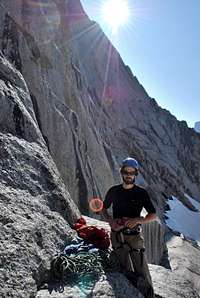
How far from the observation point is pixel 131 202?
837 centimetres

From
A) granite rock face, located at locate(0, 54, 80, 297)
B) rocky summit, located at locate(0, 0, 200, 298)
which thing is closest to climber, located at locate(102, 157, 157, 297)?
rocky summit, located at locate(0, 0, 200, 298)

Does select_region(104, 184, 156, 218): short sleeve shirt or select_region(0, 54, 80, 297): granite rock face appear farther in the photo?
select_region(104, 184, 156, 218): short sleeve shirt

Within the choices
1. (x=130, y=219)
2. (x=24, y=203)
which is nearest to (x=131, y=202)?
(x=130, y=219)

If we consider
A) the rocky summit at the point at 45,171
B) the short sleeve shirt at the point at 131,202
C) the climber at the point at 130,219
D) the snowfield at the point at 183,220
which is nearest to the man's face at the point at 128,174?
the climber at the point at 130,219

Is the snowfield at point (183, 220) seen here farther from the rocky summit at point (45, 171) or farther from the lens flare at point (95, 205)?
the lens flare at point (95, 205)

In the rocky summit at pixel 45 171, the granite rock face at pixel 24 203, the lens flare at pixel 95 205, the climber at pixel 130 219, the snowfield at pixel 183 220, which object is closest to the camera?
the granite rock face at pixel 24 203

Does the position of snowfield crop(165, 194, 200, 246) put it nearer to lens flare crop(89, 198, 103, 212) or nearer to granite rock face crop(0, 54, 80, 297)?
lens flare crop(89, 198, 103, 212)

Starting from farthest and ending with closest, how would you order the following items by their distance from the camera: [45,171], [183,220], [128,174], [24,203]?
[183,220]
[45,171]
[128,174]
[24,203]

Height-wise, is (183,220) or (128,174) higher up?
(128,174)

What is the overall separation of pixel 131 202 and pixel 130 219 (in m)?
0.38

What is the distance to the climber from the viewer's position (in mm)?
8312

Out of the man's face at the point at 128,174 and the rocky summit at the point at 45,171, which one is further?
the man's face at the point at 128,174

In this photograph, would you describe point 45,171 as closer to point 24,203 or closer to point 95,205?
point 24,203

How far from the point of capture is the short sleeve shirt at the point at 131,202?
27.3 ft
